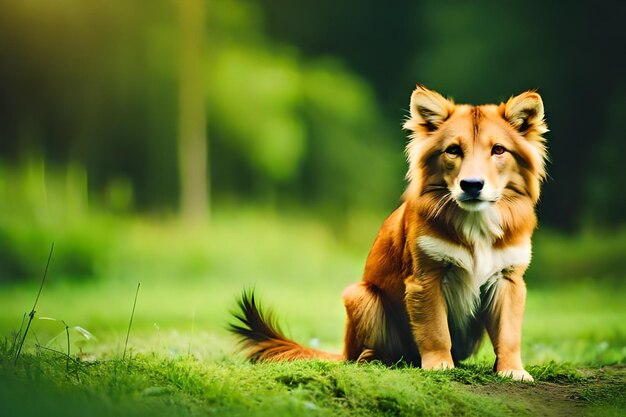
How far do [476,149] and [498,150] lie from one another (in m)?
0.13

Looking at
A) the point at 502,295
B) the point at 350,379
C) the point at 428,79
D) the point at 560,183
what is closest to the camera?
the point at 350,379

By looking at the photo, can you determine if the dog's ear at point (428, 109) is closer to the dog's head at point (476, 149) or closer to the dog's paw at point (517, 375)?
the dog's head at point (476, 149)

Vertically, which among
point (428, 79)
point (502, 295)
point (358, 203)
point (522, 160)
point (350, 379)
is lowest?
point (350, 379)

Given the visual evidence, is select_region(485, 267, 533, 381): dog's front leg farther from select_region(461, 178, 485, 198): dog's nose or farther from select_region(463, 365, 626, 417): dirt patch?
select_region(461, 178, 485, 198): dog's nose

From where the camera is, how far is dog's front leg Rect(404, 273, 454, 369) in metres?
3.57

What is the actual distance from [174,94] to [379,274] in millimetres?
6177

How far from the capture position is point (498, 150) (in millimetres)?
3590

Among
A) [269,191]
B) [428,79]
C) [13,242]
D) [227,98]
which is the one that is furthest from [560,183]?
[13,242]

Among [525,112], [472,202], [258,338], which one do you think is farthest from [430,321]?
[525,112]

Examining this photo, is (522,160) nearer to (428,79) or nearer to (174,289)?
(174,289)

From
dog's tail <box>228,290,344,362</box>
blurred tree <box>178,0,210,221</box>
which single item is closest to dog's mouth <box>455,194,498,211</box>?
dog's tail <box>228,290,344,362</box>

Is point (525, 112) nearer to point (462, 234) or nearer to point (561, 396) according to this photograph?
point (462, 234)

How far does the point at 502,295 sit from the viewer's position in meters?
3.61

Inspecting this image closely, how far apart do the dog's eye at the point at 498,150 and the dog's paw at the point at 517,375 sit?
1.01 metres
